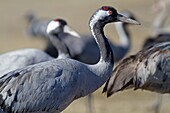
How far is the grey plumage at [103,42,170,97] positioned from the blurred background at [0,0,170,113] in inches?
110

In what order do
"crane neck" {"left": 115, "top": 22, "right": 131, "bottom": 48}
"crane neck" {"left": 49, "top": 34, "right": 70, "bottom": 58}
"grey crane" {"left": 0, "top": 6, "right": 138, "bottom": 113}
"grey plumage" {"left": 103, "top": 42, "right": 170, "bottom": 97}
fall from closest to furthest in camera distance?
"grey crane" {"left": 0, "top": 6, "right": 138, "bottom": 113}
"grey plumage" {"left": 103, "top": 42, "right": 170, "bottom": 97}
"crane neck" {"left": 49, "top": 34, "right": 70, "bottom": 58}
"crane neck" {"left": 115, "top": 22, "right": 131, "bottom": 48}

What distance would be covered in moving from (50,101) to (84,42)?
4947 millimetres

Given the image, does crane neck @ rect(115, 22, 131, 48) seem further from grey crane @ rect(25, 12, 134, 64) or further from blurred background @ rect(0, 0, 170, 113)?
blurred background @ rect(0, 0, 170, 113)

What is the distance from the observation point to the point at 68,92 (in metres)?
7.18

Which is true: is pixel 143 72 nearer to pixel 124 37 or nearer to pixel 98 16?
pixel 98 16

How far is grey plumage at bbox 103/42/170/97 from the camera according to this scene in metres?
8.10

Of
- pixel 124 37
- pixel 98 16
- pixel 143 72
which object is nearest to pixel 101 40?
pixel 98 16

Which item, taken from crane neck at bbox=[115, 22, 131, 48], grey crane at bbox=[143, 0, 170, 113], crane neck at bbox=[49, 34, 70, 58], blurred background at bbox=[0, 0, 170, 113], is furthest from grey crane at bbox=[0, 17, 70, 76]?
crane neck at bbox=[115, 22, 131, 48]

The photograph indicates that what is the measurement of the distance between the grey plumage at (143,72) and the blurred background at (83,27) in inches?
110

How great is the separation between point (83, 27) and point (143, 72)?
50.6ft

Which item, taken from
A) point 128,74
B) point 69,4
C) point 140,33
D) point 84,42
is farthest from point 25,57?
point 69,4

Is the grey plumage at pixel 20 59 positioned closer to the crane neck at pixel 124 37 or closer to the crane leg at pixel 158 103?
the crane leg at pixel 158 103

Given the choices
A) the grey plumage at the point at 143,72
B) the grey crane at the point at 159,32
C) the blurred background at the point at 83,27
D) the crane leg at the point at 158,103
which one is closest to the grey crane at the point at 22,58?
the grey plumage at the point at 143,72

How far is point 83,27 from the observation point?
23469mm
